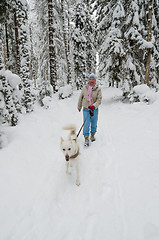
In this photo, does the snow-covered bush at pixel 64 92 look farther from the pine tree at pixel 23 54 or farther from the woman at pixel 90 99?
the woman at pixel 90 99

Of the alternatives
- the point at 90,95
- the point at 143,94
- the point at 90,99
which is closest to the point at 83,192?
the point at 90,99

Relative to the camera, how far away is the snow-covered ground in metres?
2.10

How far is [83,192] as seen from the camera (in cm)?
292

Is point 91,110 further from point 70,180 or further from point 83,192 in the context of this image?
point 83,192

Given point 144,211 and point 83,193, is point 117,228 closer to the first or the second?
point 144,211

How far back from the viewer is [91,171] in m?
3.58

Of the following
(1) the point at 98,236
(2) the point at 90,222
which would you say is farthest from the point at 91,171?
(1) the point at 98,236

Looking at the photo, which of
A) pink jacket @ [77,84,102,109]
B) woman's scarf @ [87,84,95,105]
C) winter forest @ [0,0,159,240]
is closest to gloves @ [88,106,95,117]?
pink jacket @ [77,84,102,109]

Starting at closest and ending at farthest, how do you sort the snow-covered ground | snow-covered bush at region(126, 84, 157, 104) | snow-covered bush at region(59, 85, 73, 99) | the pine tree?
1. the snow-covered ground
2. the pine tree
3. snow-covered bush at region(126, 84, 157, 104)
4. snow-covered bush at region(59, 85, 73, 99)

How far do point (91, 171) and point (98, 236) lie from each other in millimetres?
1595

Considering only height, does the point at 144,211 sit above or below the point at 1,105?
below

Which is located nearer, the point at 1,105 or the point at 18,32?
the point at 1,105

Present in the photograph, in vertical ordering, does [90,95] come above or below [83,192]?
above

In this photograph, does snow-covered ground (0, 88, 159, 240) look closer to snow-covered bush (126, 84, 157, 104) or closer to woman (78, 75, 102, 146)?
woman (78, 75, 102, 146)
